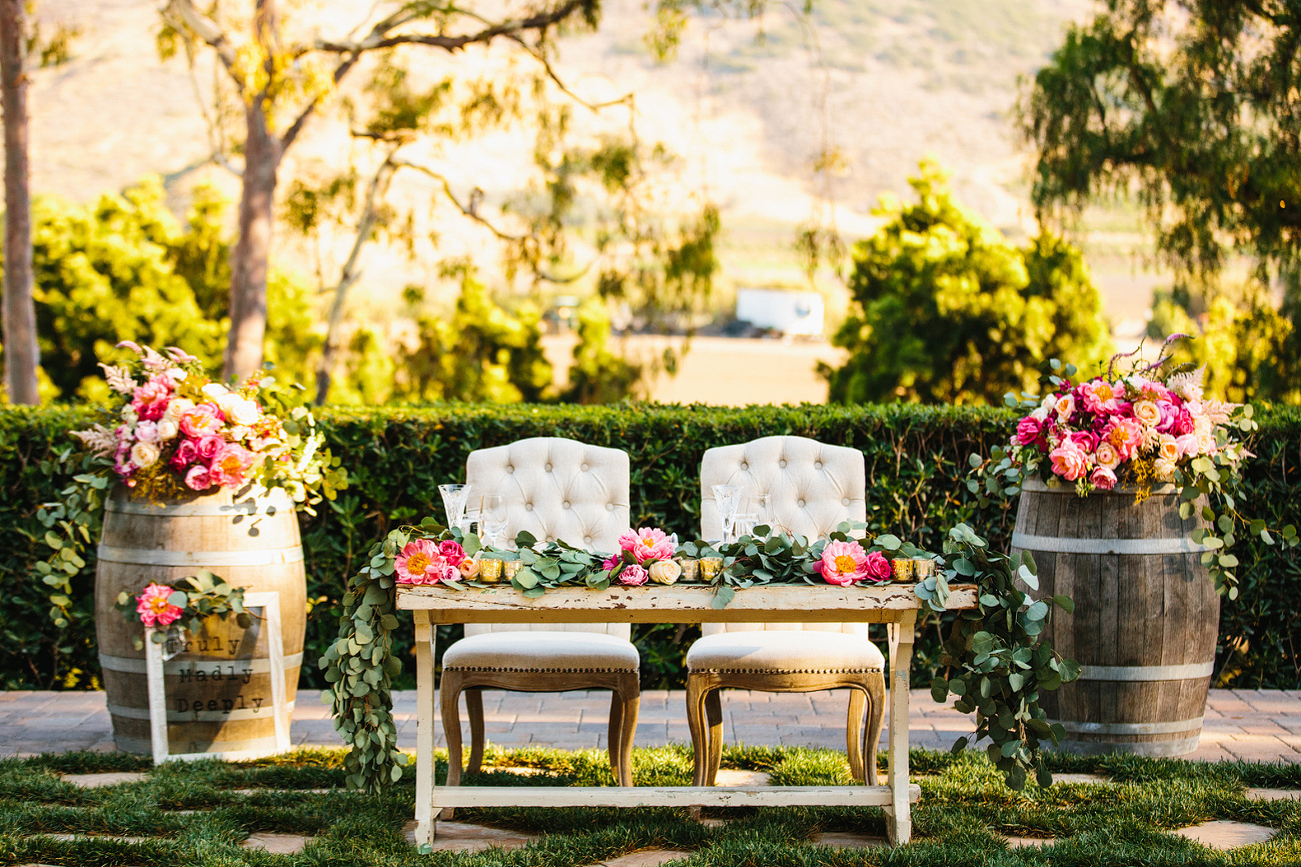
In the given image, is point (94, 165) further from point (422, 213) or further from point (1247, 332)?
point (1247, 332)

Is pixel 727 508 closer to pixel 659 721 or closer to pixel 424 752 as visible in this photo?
pixel 424 752

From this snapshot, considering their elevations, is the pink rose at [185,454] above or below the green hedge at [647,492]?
above

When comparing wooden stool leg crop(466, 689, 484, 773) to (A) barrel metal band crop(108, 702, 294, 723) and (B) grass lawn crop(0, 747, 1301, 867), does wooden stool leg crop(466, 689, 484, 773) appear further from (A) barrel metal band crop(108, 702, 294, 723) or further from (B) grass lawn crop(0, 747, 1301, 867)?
(A) barrel metal band crop(108, 702, 294, 723)

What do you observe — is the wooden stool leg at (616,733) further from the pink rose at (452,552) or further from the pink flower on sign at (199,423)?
the pink flower on sign at (199,423)

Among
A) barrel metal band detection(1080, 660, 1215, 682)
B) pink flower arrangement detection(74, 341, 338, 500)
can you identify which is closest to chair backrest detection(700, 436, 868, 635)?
barrel metal band detection(1080, 660, 1215, 682)

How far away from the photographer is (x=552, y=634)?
13.0 feet

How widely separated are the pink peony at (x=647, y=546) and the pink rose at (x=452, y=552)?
0.45m

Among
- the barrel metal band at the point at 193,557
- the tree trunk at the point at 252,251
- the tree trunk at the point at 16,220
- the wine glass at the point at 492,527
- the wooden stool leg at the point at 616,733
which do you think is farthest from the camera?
the tree trunk at the point at 252,251

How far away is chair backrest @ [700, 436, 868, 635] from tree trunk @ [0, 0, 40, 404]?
834cm

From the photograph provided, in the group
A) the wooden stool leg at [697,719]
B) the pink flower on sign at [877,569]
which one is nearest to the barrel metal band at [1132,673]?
the pink flower on sign at [877,569]

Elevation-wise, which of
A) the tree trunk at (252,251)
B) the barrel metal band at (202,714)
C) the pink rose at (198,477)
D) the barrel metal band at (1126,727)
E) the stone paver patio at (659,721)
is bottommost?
the stone paver patio at (659,721)

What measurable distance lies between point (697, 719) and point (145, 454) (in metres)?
2.14

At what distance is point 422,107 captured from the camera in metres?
15.1

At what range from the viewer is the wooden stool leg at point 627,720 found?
3840 mm
